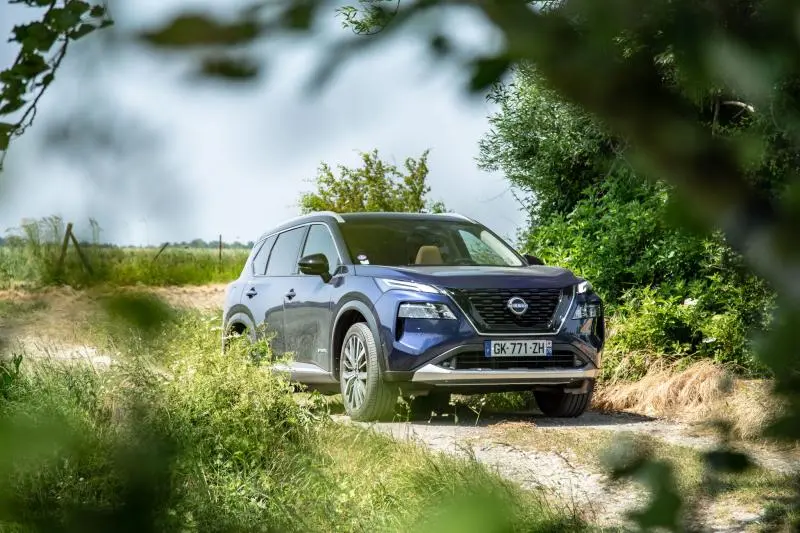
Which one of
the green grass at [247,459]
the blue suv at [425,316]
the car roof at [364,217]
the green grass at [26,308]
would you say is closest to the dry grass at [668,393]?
the blue suv at [425,316]

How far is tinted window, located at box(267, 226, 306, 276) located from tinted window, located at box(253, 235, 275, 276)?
113 millimetres

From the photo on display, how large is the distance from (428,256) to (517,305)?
1.06 metres

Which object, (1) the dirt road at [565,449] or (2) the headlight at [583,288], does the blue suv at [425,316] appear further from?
(1) the dirt road at [565,449]

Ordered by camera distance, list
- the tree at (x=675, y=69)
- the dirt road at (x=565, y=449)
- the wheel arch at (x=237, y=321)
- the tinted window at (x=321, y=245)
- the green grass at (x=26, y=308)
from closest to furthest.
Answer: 1. the tree at (x=675, y=69)
2. the green grass at (x=26, y=308)
3. the dirt road at (x=565, y=449)
4. the tinted window at (x=321, y=245)
5. the wheel arch at (x=237, y=321)

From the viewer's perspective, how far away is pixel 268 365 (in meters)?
7.21

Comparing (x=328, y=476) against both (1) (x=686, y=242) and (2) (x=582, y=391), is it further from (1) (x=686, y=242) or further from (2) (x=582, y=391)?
(1) (x=686, y=242)

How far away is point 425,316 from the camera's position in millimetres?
8242

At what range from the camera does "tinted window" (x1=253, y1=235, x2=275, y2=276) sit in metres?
10.5

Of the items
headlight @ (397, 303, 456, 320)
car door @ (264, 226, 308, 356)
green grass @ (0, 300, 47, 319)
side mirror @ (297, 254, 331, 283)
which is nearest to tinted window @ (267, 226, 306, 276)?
car door @ (264, 226, 308, 356)

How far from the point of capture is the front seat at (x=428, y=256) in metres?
9.12

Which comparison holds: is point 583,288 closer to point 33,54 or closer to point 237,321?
point 237,321

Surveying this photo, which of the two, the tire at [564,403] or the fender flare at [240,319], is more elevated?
the fender flare at [240,319]

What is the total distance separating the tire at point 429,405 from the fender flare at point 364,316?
2.68 feet

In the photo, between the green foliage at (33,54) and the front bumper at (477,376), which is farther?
the front bumper at (477,376)
